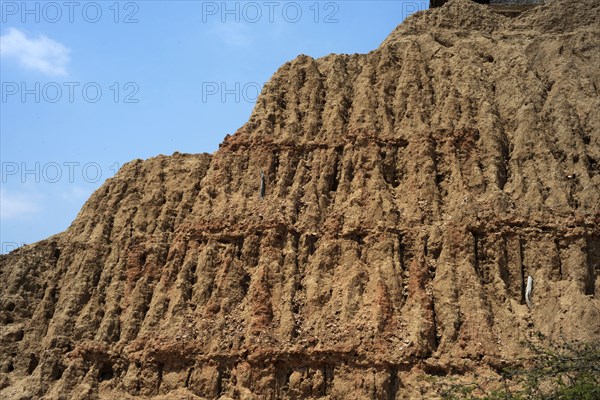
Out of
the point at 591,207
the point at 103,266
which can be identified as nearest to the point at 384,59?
the point at 591,207

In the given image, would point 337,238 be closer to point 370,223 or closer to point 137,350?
point 370,223

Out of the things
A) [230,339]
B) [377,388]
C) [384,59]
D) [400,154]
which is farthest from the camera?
[384,59]

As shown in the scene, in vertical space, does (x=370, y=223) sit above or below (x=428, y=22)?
below

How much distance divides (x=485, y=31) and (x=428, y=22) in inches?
118

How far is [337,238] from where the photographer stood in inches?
1613

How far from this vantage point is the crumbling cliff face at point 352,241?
3769 cm

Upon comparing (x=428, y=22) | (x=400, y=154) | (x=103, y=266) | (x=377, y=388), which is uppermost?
(x=428, y=22)

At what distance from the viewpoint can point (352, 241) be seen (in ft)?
134

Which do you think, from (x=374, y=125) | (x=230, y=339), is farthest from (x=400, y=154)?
(x=230, y=339)

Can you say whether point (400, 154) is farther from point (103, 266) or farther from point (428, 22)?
point (103, 266)

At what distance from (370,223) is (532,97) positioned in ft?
31.8

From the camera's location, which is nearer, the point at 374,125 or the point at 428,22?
the point at 374,125

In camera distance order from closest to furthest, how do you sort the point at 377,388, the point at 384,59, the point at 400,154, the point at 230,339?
the point at 377,388
the point at 230,339
the point at 400,154
the point at 384,59

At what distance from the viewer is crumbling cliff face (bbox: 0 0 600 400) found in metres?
37.7
